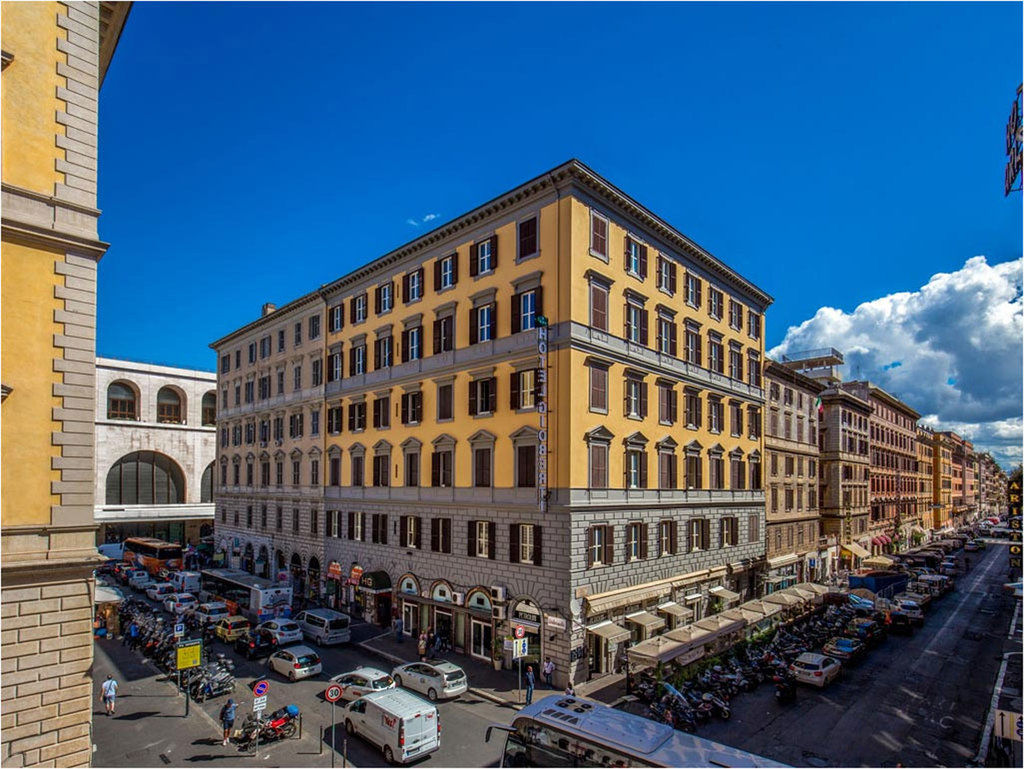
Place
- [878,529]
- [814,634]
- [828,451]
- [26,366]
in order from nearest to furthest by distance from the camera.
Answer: [26,366], [814,634], [828,451], [878,529]

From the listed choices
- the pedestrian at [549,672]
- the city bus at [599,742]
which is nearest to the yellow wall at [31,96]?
the city bus at [599,742]

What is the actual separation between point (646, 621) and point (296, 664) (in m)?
16.2

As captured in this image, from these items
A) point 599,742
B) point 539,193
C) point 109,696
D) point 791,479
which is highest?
point 539,193

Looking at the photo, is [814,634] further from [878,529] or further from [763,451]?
[878,529]

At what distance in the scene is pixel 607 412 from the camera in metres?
30.6

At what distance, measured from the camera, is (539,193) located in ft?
100

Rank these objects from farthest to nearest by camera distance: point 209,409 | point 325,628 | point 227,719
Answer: point 209,409, point 325,628, point 227,719

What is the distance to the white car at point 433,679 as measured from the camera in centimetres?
2555

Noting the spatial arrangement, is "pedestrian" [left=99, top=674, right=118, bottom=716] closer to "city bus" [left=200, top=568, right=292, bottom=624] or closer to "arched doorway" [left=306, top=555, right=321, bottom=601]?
"city bus" [left=200, top=568, right=292, bottom=624]

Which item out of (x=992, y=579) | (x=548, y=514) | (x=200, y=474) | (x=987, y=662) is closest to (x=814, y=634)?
(x=987, y=662)

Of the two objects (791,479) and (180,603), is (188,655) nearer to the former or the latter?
(180,603)

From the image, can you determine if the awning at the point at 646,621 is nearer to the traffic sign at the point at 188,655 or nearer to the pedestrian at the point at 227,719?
the pedestrian at the point at 227,719

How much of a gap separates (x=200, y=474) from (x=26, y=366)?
6885 cm

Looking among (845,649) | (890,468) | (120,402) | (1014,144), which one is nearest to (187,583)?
(120,402)
